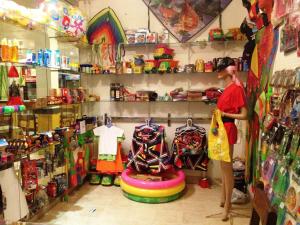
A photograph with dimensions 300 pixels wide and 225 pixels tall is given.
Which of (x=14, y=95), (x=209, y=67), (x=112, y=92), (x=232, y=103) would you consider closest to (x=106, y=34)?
(x=112, y=92)

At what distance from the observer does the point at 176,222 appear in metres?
3.12

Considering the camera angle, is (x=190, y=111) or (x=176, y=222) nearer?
(x=176, y=222)

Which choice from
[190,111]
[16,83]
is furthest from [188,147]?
[16,83]

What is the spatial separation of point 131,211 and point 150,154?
813mm

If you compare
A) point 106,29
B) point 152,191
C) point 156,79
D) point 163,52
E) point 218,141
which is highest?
point 106,29

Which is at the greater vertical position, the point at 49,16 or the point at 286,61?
the point at 49,16

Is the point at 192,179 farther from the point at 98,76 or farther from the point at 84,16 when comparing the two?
the point at 84,16

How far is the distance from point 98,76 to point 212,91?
183 centimetres

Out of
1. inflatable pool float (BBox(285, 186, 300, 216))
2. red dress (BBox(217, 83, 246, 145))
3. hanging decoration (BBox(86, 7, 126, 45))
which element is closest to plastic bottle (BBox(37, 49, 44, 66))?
hanging decoration (BBox(86, 7, 126, 45))

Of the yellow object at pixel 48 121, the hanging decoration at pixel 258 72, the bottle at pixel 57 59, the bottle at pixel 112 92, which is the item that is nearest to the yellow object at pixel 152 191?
the hanging decoration at pixel 258 72

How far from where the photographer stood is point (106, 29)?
4453mm

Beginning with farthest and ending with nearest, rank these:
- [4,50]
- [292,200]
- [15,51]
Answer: [15,51]
[4,50]
[292,200]

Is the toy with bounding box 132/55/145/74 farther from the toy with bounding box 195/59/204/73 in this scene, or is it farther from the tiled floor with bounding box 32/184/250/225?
the tiled floor with bounding box 32/184/250/225

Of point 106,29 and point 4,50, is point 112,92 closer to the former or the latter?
point 106,29
